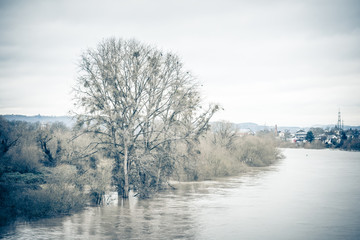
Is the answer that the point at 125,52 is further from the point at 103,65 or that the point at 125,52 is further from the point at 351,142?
the point at 351,142

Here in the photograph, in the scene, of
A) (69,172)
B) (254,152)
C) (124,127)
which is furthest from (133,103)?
(254,152)

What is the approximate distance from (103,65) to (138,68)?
7.42 feet

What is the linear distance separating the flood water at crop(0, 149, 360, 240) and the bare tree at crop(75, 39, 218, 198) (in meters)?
3.68

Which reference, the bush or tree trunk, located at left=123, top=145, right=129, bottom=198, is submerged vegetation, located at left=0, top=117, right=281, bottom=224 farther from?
the bush

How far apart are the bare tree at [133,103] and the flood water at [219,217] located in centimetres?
368

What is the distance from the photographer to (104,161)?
2158 centimetres

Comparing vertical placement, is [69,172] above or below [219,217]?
above

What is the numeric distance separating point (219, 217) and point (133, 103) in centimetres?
891

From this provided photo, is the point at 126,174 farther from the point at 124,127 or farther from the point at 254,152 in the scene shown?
the point at 254,152

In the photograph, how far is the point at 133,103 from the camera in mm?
22250

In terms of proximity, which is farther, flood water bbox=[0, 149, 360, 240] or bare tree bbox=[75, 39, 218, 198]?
bare tree bbox=[75, 39, 218, 198]

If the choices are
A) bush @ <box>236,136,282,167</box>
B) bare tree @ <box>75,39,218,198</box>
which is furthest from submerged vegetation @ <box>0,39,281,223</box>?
bush @ <box>236,136,282,167</box>

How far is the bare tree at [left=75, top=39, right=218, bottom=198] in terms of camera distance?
70.7 ft

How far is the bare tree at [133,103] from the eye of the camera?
70.7 ft
